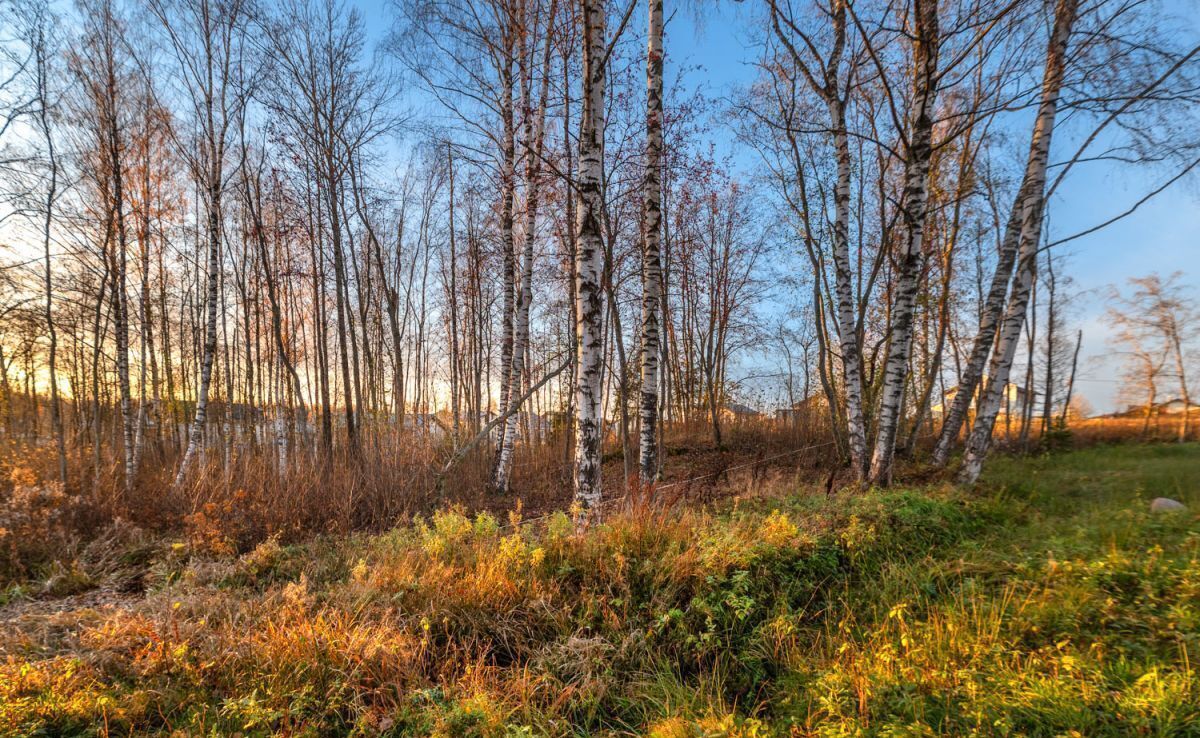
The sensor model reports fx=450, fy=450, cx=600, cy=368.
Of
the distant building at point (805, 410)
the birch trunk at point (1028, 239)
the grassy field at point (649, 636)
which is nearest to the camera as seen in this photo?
the grassy field at point (649, 636)

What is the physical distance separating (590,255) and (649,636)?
369 cm

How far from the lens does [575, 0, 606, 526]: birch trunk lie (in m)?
5.00

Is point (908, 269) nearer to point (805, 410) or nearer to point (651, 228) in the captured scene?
point (651, 228)

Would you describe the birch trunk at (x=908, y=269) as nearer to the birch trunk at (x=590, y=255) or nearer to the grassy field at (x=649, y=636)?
the grassy field at (x=649, y=636)

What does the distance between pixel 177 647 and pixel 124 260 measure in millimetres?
10559

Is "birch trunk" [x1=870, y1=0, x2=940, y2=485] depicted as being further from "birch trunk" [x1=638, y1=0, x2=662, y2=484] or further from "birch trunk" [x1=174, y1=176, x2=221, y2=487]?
"birch trunk" [x1=174, y1=176, x2=221, y2=487]

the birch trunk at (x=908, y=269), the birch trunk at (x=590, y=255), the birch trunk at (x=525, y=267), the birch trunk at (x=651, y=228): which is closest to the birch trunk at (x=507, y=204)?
the birch trunk at (x=525, y=267)

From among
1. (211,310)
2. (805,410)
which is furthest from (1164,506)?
(211,310)

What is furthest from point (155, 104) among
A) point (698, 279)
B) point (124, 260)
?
point (698, 279)

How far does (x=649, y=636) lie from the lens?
10.8 feet

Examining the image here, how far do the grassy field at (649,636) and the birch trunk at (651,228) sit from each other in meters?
3.13

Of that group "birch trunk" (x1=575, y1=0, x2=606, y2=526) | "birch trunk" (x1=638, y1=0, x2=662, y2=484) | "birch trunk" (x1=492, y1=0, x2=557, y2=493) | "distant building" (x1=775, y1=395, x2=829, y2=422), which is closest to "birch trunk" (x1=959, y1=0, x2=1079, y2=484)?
"birch trunk" (x1=638, y1=0, x2=662, y2=484)

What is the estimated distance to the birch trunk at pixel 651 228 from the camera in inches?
276

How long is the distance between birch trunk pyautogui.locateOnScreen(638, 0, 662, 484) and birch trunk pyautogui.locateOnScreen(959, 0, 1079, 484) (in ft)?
17.3
